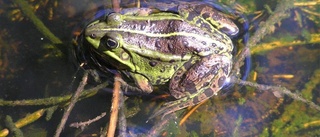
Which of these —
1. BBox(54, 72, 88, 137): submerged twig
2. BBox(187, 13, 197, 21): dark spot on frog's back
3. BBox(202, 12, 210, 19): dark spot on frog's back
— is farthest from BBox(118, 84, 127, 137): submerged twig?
BBox(202, 12, 210, 19): dark spot on frog's back

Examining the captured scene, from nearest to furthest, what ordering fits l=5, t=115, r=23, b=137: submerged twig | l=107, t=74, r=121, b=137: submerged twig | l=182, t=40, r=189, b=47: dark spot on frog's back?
1. l=107, t=74, r=121, b=137: submerged twig
2. l=182, t=40, r=189, b=47: dark spot on frog's back
3. l=5, t=115, r=23, b=137: submerged twig

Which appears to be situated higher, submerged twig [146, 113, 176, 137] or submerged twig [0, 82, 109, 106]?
submerged twig [0, 82, 109, 106]

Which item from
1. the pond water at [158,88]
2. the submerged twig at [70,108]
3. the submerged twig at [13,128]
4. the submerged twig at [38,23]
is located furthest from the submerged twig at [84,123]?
the submerged twig at [38,23]

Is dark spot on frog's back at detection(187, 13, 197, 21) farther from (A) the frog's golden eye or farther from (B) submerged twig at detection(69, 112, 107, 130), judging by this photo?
(B) submerged twig at detection(69, 112, 107, 130)

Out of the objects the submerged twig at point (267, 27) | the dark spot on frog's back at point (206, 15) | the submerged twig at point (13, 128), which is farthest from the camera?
the submerged twig at point (267, 27)

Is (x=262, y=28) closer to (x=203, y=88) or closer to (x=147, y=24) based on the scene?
(x=203, y=88)

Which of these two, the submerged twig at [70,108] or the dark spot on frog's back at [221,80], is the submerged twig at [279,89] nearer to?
the dark spot on frog's back at [221,80]
